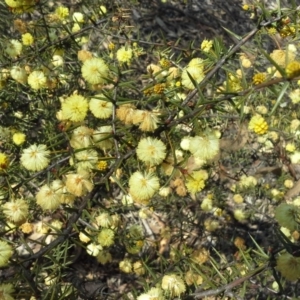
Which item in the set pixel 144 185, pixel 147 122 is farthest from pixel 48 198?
pixel 147 122

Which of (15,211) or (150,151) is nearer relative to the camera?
(150,151)

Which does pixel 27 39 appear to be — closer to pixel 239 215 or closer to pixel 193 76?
pixel 193 76

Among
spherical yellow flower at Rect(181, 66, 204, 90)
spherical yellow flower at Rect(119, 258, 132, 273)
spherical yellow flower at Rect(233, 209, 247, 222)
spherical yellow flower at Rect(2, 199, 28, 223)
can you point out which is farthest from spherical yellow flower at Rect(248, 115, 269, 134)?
spherical yellow flower at Rect(233, 209, 247, 222)

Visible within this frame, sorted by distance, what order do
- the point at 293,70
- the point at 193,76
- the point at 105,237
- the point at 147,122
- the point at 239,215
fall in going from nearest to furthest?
the point at 293,70
the point at 147,122
the point at 193,76
the point at 105,237
the point at 239,215

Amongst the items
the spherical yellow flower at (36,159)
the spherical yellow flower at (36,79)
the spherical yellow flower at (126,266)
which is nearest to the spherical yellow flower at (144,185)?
the spherical yellow flower at (36,159)

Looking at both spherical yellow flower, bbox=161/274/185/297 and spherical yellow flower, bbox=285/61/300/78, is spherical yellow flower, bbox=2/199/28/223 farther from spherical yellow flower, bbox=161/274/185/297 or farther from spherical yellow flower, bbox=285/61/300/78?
spherical yellow flower, bbox=285/61/300/78

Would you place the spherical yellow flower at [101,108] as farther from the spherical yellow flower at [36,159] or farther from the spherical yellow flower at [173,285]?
the spherical yellow flower at [173,285]
